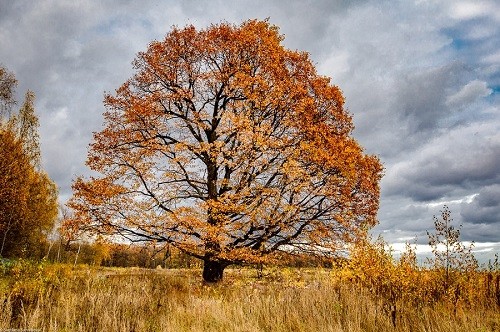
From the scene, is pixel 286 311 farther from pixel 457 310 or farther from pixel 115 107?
pixel 115 107

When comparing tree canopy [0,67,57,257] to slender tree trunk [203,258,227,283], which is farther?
tree canopy [0,67,57,257]

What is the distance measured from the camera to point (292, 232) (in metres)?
15.0

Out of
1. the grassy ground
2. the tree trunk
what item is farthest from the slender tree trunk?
the grassy ground

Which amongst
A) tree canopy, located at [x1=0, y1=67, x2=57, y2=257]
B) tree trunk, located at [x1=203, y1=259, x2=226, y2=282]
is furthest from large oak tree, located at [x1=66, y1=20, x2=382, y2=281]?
tree canopy, located at [x1=0, y1=67, x2=57, y2=257]

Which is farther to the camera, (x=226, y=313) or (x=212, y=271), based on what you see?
(x=212, y=271)

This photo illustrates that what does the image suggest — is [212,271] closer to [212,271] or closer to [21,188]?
[212,271]

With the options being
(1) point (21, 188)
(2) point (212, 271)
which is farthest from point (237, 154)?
(1) point (21, 188)

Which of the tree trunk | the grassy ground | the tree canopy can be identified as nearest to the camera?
the grassy ground

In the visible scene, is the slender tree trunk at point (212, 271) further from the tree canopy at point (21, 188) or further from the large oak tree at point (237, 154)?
the tree canopy at point (21, 188)

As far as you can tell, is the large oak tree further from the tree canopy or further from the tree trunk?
the tree canopy

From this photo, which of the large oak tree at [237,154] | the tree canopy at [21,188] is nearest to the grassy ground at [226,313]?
the large oak tree at [237,154]

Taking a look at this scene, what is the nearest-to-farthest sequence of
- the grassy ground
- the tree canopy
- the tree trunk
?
the grassy ground < the tree trunk < the tree canopy

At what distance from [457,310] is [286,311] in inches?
126

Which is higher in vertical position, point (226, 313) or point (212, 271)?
point (212, 271)
